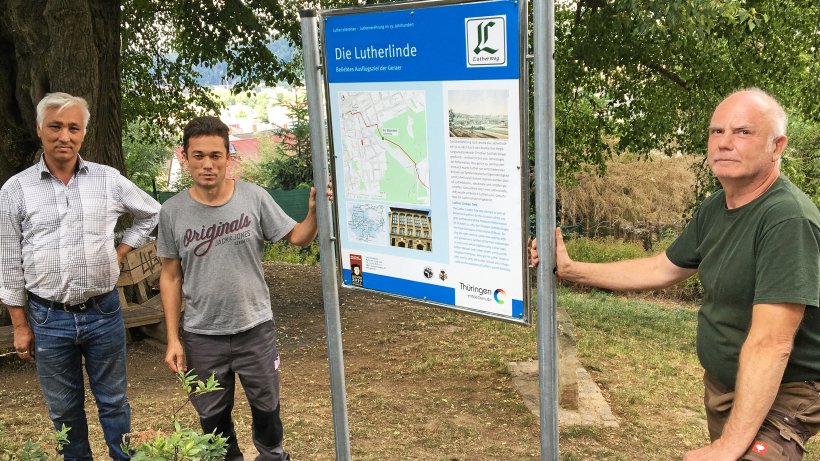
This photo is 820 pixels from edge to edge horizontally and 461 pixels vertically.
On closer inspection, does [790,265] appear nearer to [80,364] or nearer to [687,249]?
[687,249]

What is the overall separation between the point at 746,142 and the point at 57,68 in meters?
6.29

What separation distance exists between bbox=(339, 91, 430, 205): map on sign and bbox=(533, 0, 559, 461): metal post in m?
0.55

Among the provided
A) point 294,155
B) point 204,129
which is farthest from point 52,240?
point 294,155

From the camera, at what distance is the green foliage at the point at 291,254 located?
51.6 feet

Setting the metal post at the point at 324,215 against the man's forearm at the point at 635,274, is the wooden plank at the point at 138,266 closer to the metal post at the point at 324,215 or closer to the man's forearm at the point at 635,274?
the metal post at the point at 324,215

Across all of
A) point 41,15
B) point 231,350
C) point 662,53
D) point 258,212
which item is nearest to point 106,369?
point 231,350

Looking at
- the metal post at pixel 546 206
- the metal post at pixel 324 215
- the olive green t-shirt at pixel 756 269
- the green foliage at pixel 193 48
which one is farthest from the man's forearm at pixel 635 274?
the green foliage at pixel 193 48

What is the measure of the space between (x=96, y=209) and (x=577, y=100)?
959cm

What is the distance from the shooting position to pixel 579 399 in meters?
6.14

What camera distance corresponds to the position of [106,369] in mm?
3959

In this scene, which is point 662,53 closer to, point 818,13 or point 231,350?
point 818,13

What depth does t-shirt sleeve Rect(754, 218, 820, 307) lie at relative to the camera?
98.9 inches

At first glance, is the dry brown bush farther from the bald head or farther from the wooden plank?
the bald head

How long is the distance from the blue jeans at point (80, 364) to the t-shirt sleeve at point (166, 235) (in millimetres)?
423
